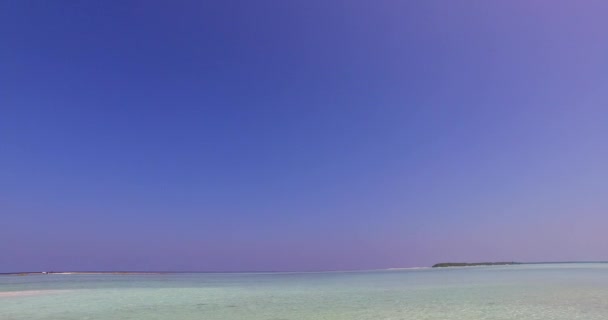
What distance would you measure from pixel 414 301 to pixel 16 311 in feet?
52.2

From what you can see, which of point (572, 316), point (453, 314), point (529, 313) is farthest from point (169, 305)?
point (572, 316)

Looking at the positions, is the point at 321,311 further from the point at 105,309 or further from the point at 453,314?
the point at 105,309

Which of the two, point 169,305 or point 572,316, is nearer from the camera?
point 572,316

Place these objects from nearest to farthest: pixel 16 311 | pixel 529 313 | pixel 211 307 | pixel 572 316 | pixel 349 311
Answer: pixel 572 316, pixel 529 313, pixel 349 311, pixel 16 311, pixel 211 307

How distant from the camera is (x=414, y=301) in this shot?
51.8ft

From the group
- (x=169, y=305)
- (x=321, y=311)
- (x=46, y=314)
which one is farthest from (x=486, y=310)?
(x=46, y=314)

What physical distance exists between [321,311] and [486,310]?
223 inches

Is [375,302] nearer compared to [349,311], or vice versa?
[349,311]

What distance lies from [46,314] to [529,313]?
16.6 meters

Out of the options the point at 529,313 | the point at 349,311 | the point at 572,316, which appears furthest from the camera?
the point at 349,311

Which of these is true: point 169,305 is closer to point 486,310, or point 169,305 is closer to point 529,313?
point 486,310

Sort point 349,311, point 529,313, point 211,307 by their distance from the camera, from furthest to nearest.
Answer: point 211,307 < point 349,311 < point 529,313

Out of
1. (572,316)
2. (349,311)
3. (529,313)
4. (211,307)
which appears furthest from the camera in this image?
(211,307)

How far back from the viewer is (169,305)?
641 inches
